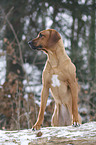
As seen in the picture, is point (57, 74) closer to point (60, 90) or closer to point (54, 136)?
point (60, 90)

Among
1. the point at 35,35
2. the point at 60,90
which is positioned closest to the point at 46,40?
the point at 60,90

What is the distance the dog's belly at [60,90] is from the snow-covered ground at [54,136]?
0.33 meters

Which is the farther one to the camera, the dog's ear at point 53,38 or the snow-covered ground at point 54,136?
the dog's ear at point 53,38

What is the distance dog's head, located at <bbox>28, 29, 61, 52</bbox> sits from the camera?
6.51ft

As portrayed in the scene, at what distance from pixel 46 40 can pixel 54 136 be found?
3.15 ft

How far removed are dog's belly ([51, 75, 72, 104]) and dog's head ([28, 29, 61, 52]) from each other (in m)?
0.33

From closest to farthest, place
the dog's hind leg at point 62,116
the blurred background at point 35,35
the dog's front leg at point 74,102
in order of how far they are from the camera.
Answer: the dog's front leg at point 74,102, the dog's hind leg at point 62,116, the blurred background at point 35,35

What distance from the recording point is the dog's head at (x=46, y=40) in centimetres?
198

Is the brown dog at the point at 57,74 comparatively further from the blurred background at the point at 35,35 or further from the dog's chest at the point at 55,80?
the blurred background at the point at 35,35

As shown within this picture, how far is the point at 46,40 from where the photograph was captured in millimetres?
2018

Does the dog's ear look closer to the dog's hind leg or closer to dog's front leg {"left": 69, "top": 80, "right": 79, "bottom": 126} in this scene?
dog's front leg {"left": 69, "top": 80, "right": 79, "bottom": 126}

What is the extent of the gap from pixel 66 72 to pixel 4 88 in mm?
2892

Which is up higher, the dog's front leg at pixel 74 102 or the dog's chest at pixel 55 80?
the dog's chest at pixel 55 80

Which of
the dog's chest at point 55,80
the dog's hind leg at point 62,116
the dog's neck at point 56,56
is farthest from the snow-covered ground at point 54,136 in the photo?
the dog's neck at point 56,56
